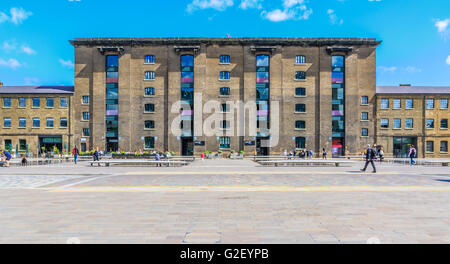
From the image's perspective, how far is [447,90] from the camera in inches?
1512

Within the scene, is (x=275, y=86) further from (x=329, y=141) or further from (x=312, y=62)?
(x=329, y=141)

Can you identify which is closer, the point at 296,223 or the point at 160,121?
the point at 296,223

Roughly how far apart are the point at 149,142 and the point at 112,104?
8425mm

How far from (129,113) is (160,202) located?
111 ft

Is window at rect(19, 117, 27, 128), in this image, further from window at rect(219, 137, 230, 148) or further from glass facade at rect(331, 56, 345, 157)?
glass facade at rect(331, 56, 345, 157)

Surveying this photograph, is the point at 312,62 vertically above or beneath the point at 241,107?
above

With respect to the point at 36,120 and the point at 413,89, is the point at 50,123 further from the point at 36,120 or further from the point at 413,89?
the point at 413,89

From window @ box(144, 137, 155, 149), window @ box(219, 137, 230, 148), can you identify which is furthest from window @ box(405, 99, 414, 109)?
window @ box(144, 137, 155, 149)

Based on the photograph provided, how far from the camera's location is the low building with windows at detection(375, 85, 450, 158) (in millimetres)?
37000

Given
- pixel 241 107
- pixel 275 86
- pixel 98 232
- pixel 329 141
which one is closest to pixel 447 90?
pixel 329 141

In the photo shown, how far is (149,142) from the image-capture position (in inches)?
1489

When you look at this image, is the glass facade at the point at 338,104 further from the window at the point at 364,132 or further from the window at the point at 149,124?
the window at the point at 149,124

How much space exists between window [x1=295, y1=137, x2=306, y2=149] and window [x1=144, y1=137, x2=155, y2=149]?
2243 centimetres

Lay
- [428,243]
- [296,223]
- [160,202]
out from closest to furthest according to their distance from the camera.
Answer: [428,243], [296,223], [160,202]
